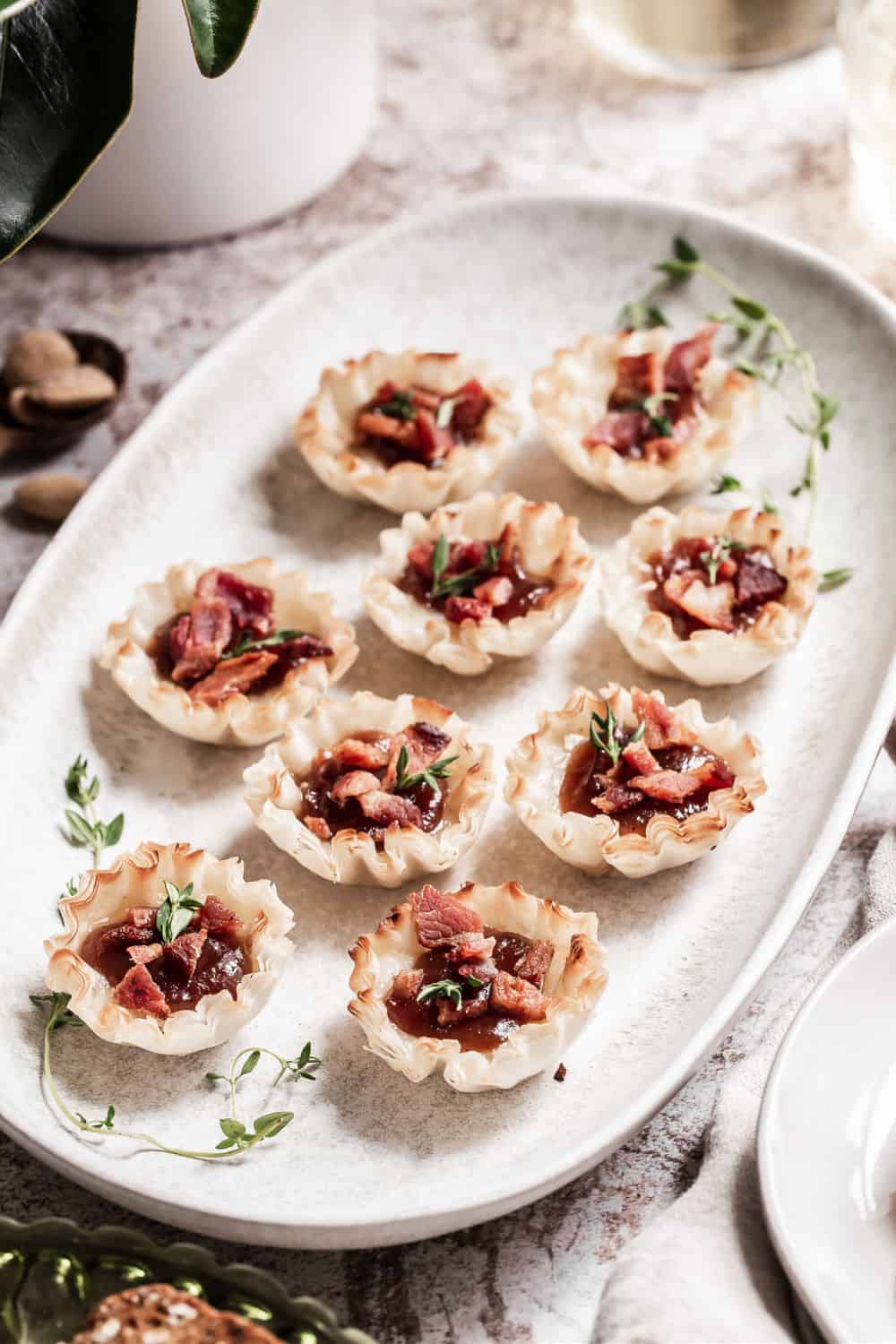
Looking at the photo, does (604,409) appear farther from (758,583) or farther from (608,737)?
(608,737)

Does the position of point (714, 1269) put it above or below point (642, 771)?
below

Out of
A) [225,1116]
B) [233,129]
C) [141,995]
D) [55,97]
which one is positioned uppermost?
[55,97]

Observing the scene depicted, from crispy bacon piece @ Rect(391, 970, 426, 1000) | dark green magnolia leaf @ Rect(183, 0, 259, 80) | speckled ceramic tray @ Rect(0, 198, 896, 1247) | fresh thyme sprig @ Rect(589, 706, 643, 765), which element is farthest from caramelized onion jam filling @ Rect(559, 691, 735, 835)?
dark green magnolia leaf @ Rect(183, 0, 259, 80)

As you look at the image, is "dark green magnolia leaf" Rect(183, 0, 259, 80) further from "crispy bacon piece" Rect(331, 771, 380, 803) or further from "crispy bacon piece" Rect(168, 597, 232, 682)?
"crispy bacon piece" Rect(331, 771, 380, 803)

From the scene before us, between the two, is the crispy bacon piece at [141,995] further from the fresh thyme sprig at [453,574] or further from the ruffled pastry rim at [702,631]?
the ruffled pastry rim at [702,631]

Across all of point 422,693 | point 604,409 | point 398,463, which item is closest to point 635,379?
point 604,409

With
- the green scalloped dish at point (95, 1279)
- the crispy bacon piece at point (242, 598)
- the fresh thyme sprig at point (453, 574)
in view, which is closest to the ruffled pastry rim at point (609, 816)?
the fresh thyme sprig at point (453, 574)
